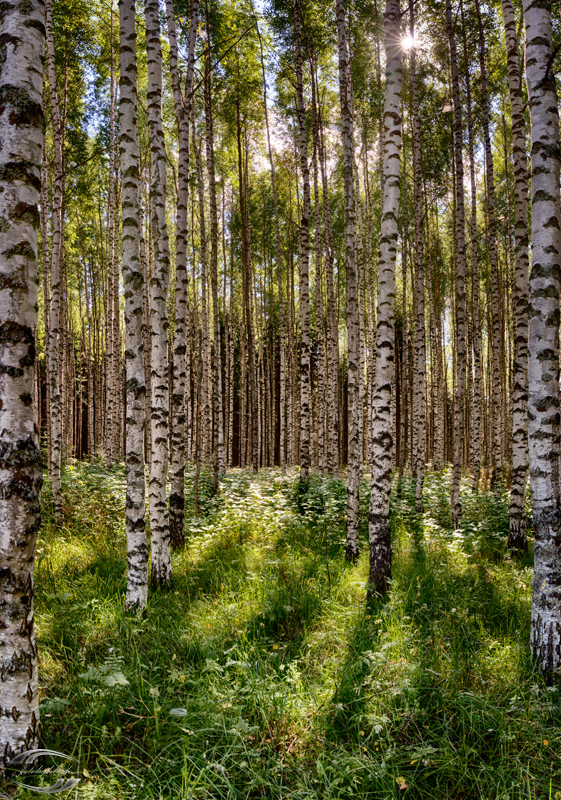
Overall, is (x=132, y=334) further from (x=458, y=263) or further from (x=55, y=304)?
(x=458, y=263)

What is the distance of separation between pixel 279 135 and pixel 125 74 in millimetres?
12904

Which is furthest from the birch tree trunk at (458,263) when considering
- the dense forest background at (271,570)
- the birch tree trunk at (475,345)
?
the birch tree trunk at (475,345)

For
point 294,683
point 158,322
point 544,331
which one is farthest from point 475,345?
point 294,683

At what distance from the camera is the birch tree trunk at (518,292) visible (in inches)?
271

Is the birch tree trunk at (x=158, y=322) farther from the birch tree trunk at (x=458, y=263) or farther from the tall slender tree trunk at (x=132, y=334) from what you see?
the birch tree trunk at (x=458, y=263)

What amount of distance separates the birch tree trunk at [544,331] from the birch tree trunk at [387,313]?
1495mm

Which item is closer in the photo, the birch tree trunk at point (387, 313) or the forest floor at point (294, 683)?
the forest floor at point (294, 683)

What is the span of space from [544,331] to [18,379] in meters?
3.99

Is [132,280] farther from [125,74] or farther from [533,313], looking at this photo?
[533,313]

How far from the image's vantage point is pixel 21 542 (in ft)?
8.05

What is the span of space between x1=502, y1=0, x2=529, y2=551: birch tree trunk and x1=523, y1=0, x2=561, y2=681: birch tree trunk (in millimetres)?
3462

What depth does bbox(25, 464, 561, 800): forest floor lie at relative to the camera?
2643 millimetres

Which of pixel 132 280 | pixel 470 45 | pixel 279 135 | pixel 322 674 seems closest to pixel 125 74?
pixel 132 280

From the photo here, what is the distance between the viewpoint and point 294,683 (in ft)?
11.2
